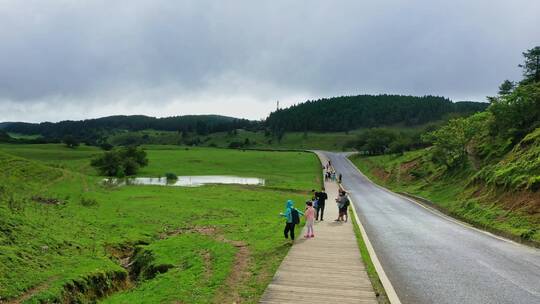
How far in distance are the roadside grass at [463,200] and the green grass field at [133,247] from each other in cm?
1622

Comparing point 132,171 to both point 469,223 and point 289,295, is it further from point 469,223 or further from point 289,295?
point 289,295

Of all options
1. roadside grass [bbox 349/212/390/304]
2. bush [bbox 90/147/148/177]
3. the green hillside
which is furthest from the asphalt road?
bush [bbox 90/147/148/177]

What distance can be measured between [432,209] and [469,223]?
900 centimetres

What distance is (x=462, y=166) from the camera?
59250mm

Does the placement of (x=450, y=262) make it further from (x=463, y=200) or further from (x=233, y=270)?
(x=463, y=200)

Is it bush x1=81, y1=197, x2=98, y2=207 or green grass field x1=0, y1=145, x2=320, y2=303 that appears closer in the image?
green grass field x1=0, y1=145, x2=320, y2=303

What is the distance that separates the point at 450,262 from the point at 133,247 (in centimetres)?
1767

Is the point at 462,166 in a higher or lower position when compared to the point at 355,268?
higher

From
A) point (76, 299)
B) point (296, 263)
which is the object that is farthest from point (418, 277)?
point (76, 299)

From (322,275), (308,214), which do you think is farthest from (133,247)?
(322,275)

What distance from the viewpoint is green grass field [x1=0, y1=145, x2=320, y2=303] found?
54.2 feet

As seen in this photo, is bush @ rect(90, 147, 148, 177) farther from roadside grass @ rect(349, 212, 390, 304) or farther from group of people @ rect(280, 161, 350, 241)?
roadside grass @ rect(349, 212, 390, 304)

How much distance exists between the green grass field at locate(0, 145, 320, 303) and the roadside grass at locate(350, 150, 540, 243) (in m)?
16.2

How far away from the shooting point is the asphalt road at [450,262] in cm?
1520
